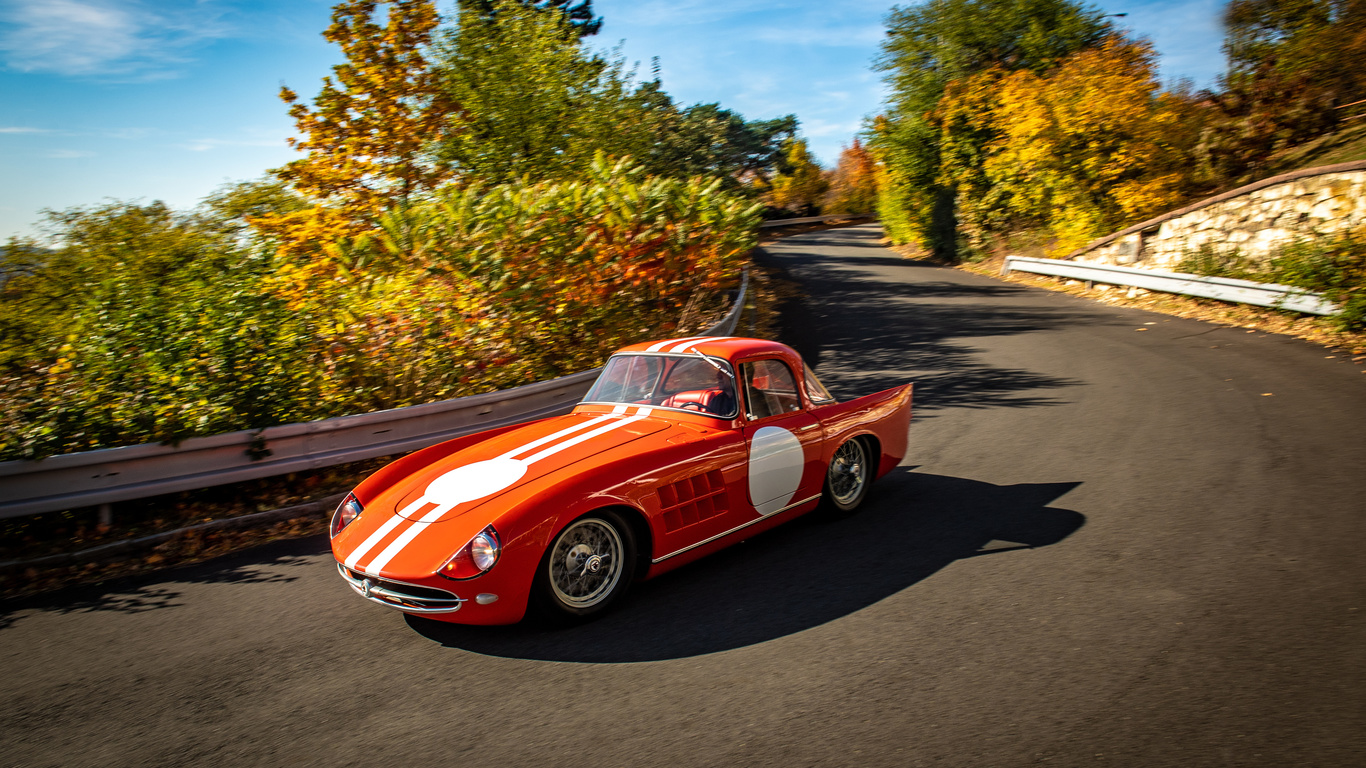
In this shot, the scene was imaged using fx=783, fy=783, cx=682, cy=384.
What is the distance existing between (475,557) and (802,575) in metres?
2.00

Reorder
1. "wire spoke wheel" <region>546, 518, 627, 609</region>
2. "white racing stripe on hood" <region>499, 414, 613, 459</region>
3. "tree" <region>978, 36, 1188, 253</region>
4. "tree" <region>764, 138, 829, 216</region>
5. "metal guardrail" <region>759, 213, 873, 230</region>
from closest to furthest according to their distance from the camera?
"wire spoke wheel" <region>546, 518, 627, 609</region>, "white racing stripe on hood" <region>499, 414, 613, 459</region>, "tree" <region>978, 36, 1188, 253</region>, "metal guardrail" <region>759, 213, 873, 230</region>, "tree" <region>764, 138, 829, 216</region>

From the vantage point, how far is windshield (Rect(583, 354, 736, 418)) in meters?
5.29

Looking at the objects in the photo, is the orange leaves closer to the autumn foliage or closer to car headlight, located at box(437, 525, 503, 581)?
the autumn foliage

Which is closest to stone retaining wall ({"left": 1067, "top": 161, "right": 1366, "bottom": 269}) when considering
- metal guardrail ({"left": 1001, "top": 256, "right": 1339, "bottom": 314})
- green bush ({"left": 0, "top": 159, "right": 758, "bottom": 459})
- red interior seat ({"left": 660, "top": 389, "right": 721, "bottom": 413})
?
metal guardrail ({"left": 1001, "top": 256, "right": 1339, "bottom": 314})

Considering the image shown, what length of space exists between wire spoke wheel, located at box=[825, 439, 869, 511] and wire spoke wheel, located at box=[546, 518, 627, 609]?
1899 millimetres

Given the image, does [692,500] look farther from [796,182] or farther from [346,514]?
[796,182]

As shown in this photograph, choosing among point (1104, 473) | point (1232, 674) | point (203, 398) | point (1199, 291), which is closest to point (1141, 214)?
point (1199, 291)

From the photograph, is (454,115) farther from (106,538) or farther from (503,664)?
(503,664)

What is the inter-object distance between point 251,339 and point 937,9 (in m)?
27.0

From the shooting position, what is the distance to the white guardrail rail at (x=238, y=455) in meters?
5.71

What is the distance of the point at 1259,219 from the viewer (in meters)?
14.2

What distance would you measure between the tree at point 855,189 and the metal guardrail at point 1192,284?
44.0 meters

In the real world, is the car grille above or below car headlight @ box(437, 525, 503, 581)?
below

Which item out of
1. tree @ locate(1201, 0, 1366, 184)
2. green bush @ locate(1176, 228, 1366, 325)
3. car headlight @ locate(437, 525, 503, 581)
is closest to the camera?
car headlight @ locate(437, 525, 503, 581)
